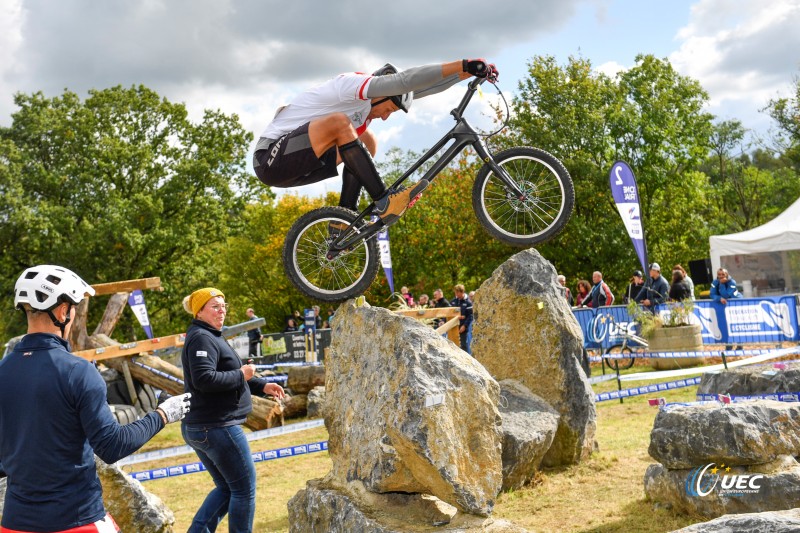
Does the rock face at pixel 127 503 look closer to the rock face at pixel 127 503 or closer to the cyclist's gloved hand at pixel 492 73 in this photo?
the rock face at pixel 127 503

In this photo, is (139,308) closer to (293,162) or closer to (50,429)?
(293,162)

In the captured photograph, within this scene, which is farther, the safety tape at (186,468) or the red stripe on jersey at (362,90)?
the safety tape at (186,468)

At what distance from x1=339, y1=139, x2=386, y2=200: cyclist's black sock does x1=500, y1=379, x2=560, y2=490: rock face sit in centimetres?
326

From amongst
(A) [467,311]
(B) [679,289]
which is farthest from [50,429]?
(B) [679,289]

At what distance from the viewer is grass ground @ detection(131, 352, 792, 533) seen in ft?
22.0

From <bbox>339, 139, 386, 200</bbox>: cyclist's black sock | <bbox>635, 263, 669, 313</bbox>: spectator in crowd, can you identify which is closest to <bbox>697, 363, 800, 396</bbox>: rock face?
<bbox>339, 139, 386, 200</bbox>: cyclist's black sock

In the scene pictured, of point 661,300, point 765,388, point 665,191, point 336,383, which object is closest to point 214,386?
point 336,383

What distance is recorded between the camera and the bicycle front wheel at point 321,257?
523 centimetres

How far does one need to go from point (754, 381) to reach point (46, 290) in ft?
24.6

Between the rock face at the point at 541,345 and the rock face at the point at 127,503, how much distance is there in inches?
161

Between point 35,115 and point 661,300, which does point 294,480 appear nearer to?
point 661,300

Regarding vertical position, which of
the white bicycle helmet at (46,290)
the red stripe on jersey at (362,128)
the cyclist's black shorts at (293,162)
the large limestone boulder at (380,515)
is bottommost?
the large limestone boulder at (380,515)

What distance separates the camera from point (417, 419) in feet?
15.0

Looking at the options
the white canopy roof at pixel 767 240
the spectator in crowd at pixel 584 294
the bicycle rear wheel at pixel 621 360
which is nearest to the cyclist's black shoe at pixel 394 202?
the bicycle rear wheel at pixel 621 360
